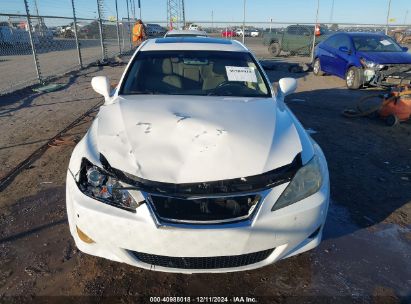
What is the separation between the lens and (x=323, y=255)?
2920 mm

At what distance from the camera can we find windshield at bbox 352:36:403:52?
1064 centimetres

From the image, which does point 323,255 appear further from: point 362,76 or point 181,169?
point 362,76

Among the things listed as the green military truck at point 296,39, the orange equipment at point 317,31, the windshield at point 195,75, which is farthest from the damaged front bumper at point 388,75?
the green military truck at point 296,39

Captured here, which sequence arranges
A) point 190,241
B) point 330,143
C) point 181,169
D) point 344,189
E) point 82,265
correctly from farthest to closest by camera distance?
point 330,143
point 344,189
point 82,265
point 181,169
point 190,241

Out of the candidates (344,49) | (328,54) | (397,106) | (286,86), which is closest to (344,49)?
(344,49)

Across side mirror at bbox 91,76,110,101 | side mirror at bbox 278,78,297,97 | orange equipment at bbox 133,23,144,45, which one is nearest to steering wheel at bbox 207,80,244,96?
side mirror at bbox 278,78,297,97

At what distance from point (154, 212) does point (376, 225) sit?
2.28 metres

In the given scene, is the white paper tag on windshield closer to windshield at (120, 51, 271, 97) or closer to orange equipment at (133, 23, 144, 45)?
windshield at (120, 51, 271, 97)

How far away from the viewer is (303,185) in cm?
239

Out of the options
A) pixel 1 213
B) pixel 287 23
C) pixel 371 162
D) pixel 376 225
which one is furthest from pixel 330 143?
pixel 287 23

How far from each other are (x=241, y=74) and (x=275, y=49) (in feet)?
59.9

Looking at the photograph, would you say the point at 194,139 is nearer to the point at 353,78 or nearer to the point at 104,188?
the point at 104,188

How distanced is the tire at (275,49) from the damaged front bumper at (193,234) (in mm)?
19450

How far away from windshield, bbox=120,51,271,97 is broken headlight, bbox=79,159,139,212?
1.41m
